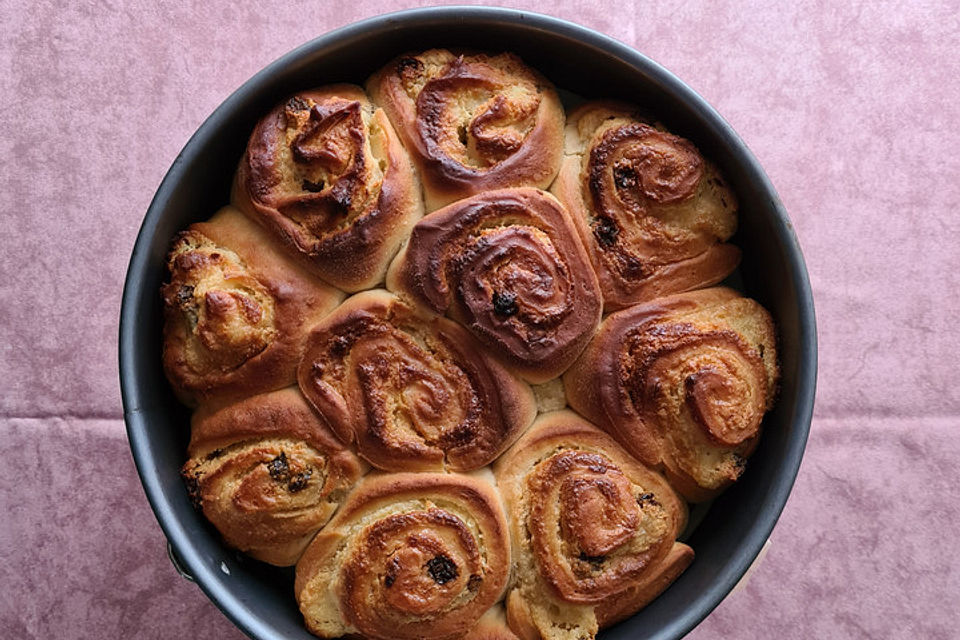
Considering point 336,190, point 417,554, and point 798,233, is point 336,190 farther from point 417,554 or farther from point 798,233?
point 798,233

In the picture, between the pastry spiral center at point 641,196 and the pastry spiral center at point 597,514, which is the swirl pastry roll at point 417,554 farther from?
the pastry spiral center at point 641,196

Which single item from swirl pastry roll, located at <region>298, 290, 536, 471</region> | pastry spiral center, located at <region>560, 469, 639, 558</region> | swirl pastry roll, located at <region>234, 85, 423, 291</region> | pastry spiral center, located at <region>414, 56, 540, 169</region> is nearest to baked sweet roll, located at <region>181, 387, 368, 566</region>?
swirl pastry roll, located at <region>298, 290, 536, 471</region>

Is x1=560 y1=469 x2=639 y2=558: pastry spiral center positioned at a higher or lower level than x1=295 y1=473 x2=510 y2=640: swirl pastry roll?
higher

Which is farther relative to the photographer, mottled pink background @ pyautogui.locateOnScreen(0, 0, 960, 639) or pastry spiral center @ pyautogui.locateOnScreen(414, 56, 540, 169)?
mottled pink background @ pyautogui.locateOnScreen(0, 0, 960, 639)

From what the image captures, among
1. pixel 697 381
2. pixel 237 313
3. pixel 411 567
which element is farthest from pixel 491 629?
pixel 237 313

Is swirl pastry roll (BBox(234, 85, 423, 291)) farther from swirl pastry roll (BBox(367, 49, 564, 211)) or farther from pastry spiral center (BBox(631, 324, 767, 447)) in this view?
pastry spiral center (BBox(631, 324, 767, 447))

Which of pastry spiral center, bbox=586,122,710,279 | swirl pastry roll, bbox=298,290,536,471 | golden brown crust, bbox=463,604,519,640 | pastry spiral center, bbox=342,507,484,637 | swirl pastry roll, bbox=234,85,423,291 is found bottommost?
golden brown crust, bbox=463,604,519,640

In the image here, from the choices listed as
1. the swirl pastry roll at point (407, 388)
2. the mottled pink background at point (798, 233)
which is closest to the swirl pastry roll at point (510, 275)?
the swirl pastry roll at point (407, 388)
